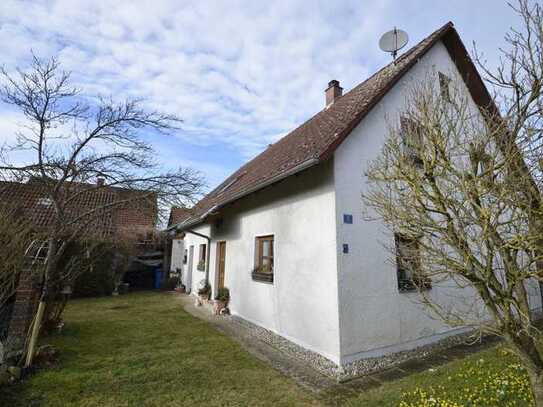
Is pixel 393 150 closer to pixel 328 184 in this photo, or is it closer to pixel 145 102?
pixel 328 184

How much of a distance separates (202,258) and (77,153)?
8.12 m

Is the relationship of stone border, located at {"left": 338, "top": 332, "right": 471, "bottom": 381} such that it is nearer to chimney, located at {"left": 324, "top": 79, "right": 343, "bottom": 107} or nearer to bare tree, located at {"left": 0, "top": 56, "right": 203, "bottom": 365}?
bare tree, located at {"left": 0, "top": 56, "right": 203, "bottom": 365}

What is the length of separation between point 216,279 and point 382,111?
791 centimetres

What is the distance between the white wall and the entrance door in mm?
1710

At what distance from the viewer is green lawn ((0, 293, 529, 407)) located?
3711 mm

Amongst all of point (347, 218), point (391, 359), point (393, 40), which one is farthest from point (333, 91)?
point (391, 359)

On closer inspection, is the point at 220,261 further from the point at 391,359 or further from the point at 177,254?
the point at 177,254

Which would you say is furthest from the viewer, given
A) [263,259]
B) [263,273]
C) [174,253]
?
[174,253]

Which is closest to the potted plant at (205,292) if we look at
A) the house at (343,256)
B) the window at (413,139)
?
the house at (343,256)

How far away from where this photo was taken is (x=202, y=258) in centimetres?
1262

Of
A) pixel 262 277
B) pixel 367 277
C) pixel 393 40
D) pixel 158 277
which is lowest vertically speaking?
pixel 158 277

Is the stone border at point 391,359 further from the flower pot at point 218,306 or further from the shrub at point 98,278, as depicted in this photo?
the shrub at point 98,278

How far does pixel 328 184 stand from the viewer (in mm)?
5465

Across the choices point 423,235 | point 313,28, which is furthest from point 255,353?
point 313,28
